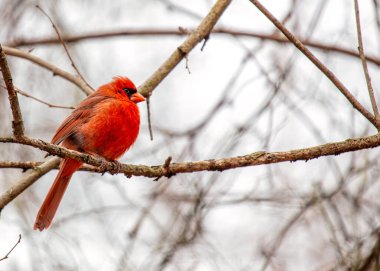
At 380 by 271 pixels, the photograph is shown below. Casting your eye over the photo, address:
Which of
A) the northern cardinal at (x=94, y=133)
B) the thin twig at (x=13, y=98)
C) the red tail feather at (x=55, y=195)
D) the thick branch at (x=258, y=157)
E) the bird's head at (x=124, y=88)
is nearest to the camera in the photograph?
the thin twig at (x=13, y=98)

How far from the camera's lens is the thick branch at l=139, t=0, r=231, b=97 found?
206 inches

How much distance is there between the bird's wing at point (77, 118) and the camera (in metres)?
5.37

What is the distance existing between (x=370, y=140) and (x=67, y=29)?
4821mm

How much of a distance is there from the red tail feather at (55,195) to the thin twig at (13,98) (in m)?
1.68

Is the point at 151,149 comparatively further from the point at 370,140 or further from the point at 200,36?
the point at 370,140

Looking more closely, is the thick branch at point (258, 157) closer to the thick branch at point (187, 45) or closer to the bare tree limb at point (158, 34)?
the thick branch at point (187, 45)

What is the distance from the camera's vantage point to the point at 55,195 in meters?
5.29

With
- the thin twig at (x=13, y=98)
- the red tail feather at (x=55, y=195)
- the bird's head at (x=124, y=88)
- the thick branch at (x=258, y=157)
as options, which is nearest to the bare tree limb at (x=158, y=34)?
the bird's head at (x=124, y=88)

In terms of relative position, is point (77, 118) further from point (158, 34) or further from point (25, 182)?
point (158, 34)

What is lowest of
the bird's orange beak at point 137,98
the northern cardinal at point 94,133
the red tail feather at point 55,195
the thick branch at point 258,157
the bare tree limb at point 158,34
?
the thick branch at point 258,157

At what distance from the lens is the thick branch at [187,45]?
17.2 ft

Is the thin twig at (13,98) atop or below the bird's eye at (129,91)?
below

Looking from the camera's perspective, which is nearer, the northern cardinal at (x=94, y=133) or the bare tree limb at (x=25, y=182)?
the bare tree limb at (x=25, y=182)

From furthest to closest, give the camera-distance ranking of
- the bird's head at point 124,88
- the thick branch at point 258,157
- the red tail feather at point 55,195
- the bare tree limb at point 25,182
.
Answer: the bird's head at point 124,88, the red tail feather at point 55,195, the bare tree limb at point 25,182, the thick branch at point 258,157
